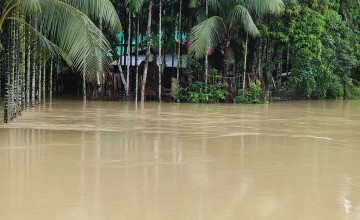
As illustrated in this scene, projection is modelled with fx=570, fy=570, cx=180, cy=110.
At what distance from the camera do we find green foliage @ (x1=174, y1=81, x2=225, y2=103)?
77.5ft

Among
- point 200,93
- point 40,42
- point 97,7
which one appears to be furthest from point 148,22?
point 97,7

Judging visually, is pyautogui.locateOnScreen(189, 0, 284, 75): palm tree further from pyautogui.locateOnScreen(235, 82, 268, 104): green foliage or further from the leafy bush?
the leafy bush

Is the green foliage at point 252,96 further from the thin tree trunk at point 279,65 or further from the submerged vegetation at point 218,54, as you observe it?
the thin tree trunk at point 279,65

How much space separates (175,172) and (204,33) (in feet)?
47.3

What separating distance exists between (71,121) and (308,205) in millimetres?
9168

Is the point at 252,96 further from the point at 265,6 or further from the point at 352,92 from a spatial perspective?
the point at 352,92

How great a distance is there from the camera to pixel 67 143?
9797 millimetres

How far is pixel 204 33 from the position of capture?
2120cm

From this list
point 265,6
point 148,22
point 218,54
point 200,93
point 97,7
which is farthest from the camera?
point 218,54

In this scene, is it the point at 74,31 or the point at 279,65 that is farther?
the point at 279,65

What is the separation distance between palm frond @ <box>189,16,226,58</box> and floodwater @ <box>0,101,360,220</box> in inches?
321

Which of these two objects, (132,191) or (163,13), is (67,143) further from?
(163,13)

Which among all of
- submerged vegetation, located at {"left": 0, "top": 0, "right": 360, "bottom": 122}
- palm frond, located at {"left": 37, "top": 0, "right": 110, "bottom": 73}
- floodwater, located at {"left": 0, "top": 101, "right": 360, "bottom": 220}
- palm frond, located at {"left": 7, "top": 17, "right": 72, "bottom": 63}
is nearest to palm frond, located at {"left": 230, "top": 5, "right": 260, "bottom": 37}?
submerged vegetation, located at {"left": 0, "top": 0, "right": 360, "bottom": 122}

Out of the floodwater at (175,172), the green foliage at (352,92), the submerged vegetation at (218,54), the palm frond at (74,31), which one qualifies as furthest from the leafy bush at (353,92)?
the palm frond at (74,31)
